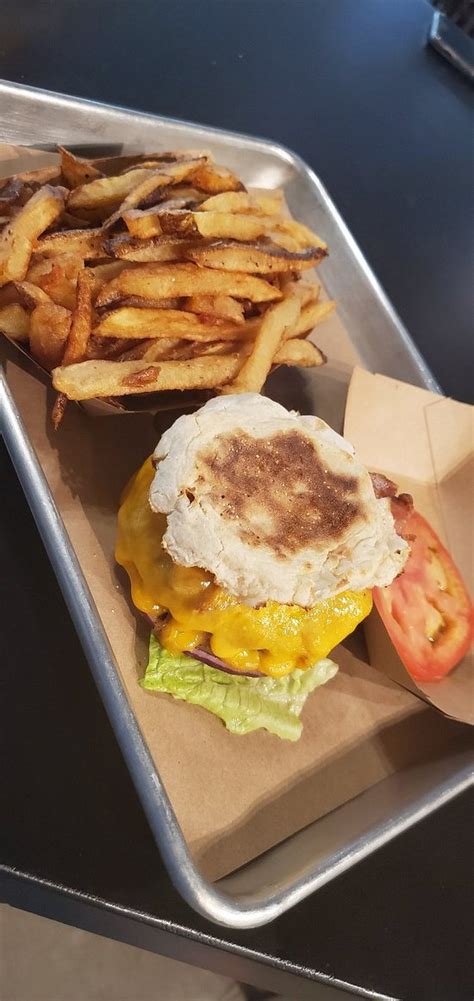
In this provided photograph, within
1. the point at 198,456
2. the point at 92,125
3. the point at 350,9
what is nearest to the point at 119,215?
the point at 198,456

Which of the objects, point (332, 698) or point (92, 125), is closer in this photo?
point (332, 698)

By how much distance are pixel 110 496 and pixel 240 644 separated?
58 cm

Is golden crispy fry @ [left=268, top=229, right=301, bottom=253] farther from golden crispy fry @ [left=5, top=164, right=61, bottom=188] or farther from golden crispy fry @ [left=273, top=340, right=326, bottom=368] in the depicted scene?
golden crispy fry @ [left=5, top=164, right=61, bottom=188]

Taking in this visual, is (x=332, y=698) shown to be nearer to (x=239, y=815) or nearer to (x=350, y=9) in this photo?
(x=239, y=815)

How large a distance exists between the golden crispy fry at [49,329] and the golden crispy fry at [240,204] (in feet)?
1.54

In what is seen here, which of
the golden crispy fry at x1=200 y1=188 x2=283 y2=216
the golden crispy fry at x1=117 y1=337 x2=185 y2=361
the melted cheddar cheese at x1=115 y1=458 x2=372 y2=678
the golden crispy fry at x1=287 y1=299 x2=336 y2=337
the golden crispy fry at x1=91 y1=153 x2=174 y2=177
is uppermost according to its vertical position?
the golden crispy fry at x1=200 y1=188 x2=283 y2=216

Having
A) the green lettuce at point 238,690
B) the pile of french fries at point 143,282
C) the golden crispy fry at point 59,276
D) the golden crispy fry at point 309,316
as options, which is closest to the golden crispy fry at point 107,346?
the pile of french fries at point 143,282

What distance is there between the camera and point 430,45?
4234mm

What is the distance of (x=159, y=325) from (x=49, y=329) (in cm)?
26

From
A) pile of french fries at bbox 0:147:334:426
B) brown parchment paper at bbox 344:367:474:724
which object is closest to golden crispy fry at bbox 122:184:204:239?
pile of french fries at bbox 0:147:334:426

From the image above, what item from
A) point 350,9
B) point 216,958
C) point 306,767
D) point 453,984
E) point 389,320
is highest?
point 350,9

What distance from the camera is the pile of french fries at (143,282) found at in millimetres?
1703

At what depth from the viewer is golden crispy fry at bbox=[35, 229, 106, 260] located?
178 centimetres

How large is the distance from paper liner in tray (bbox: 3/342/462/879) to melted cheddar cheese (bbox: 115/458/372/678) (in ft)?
0.44
